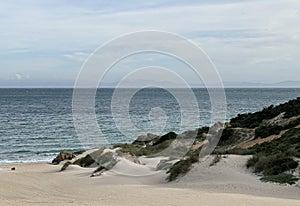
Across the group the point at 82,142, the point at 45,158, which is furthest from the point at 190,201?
the point at 82,142

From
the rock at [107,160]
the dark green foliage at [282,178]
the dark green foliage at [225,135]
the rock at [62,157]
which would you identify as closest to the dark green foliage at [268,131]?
the dark green foliage at [225,135]

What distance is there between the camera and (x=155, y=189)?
18219 millimetres

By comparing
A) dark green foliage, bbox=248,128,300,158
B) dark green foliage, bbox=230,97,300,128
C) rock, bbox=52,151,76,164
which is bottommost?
rock, bbox=52,151,76,164

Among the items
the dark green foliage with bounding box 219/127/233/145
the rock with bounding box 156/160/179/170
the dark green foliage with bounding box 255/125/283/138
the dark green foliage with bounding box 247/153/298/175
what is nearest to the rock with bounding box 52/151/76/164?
the dark green foliage with bounding box 219/127/233/145

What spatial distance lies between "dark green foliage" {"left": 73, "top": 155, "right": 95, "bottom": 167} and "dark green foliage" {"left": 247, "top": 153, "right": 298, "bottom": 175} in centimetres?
1276

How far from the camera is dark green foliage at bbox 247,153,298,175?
19391 mm

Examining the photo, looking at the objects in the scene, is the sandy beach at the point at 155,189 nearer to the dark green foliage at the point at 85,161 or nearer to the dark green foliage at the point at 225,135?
the dark green foliage at the point at 85,161

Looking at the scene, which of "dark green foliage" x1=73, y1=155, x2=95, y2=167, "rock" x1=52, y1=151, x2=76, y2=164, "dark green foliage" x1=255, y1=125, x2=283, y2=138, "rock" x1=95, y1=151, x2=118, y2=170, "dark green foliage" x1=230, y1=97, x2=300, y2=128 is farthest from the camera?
"rock" x1=52, y1=151, x2=76, y2=164

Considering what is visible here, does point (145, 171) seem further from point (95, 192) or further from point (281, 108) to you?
point (281, 108)

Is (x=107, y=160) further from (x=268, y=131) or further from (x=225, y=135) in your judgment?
(x=268, y=131)

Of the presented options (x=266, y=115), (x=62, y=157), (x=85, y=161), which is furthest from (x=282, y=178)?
(x=62, y=157)

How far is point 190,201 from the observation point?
14.9 meters

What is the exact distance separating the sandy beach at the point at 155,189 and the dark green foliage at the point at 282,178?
418 millimetres

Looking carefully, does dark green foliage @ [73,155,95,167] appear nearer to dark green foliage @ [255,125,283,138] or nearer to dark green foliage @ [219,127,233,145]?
dark green foliage @ [219,127,233,145]
